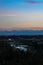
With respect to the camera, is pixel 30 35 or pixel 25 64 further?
pixel 30 35

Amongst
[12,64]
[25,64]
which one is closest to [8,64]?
[12,64]

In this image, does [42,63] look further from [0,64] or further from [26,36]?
[26,36]

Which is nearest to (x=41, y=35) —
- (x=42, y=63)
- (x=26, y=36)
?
(x=26, y=36)

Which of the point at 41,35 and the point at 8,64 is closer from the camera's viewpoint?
the point at 8,64

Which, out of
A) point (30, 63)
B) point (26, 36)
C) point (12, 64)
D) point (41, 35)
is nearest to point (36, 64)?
point (30, 63)

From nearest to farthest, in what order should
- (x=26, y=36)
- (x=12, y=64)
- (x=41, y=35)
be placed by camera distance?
(x=12, y=64), (x=41, y=35), (x=26, y=36)

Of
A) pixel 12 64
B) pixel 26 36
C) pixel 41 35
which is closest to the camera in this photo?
pixel 12 64

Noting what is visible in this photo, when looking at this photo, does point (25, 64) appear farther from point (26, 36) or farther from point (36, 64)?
point (26, 36)

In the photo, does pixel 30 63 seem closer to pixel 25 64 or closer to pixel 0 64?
pixel 25 64
